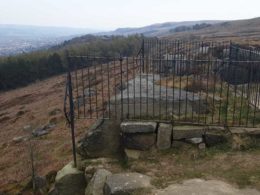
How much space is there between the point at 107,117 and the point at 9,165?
9016mm

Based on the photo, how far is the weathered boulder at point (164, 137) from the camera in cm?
785

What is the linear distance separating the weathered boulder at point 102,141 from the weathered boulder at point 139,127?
41 cm

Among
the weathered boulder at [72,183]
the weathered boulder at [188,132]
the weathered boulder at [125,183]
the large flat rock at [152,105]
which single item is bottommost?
the weathered boulder at [72,183]

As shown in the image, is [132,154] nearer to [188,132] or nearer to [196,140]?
[188,132]

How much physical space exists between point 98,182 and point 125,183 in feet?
2.44

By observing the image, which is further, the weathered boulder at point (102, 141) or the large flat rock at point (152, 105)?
the large flat rock at point (152, 105)

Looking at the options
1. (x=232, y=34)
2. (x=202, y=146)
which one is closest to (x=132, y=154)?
(x=202, y=146)

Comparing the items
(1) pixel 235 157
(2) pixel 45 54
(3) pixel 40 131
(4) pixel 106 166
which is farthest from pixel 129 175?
(2) pixel 45 54

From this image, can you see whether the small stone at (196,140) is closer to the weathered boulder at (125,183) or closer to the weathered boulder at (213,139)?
the weathered boulder at (213,139)

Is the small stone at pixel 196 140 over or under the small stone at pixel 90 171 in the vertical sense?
over

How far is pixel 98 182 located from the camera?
A: 700 cm

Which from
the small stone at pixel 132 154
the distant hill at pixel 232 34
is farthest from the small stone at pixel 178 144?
the distant hill at pixel 232 34

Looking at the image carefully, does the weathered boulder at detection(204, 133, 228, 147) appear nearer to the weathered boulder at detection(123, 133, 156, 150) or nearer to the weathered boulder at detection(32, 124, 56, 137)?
the weathered boulder at detection(123, 133, 156, 150)

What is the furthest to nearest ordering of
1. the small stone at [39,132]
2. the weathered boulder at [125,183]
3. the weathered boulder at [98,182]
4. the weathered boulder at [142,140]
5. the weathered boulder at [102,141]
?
the small stone at [39,132], the weathered boulder at [102,141], the weathered boulder at [142,140], the weathered boulder at [98,182], the weathered boulder at [125,183]
